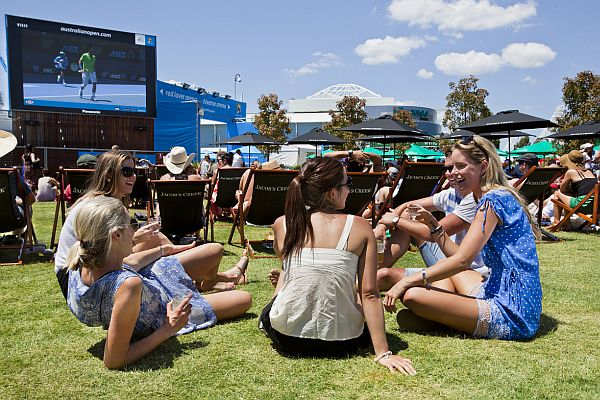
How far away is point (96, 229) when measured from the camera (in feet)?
8.13

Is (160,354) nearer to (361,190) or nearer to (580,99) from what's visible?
(361,190)

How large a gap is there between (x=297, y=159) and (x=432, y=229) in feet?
130

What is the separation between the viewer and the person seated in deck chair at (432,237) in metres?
3.42

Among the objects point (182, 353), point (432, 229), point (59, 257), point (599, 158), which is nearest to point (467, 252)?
point (432, 229)

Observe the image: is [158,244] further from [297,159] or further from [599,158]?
[297,159]

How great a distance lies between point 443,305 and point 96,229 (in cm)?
193

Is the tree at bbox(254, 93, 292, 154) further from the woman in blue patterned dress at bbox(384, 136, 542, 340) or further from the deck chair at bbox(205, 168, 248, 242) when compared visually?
the woman in blue patterned dress at bbox(384, 136, 542, 340)

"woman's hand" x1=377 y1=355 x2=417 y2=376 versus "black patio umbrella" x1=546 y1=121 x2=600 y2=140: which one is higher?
"black patio umbrella" x1=546 y1=121 x2=600 y2=140

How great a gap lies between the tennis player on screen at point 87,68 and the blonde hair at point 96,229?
23.8 m

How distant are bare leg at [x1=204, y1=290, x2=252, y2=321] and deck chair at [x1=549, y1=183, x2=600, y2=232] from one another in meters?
6.60

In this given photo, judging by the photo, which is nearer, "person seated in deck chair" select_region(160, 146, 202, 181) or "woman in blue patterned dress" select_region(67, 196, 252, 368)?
"woman in blue patterned dress" select_region(67, 196, 252, 368)

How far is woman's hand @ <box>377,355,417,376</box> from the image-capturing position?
8.69 feet

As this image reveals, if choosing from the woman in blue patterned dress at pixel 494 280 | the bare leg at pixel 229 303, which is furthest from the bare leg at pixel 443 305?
the bare leg at pixel 229 303

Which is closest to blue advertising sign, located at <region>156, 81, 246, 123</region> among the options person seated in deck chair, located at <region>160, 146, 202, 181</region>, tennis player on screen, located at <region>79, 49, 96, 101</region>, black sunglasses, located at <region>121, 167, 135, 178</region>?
tennis player on screen, located at <region>79, 49, 96, 101</region>
